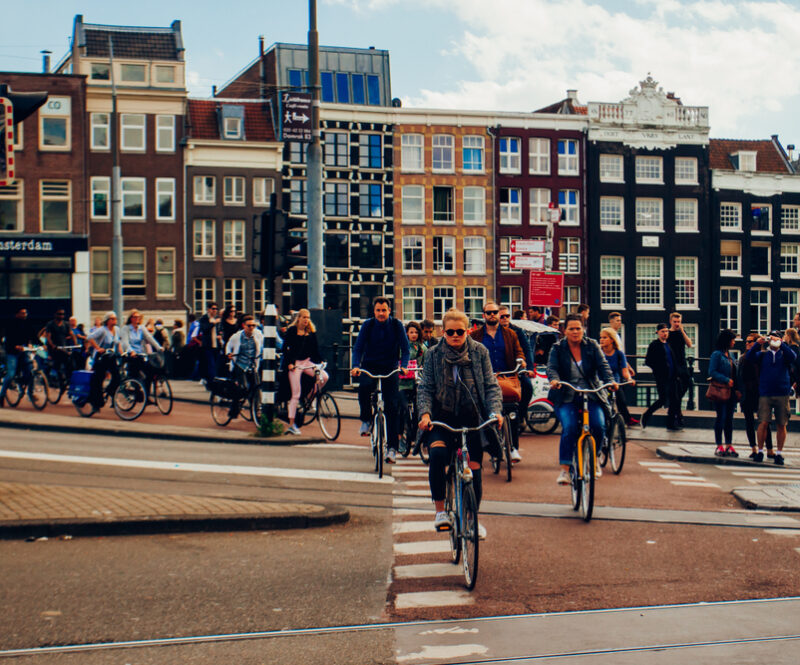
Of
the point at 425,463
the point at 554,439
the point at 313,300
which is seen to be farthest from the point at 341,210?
the point at 425,463

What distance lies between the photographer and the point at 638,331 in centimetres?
5497

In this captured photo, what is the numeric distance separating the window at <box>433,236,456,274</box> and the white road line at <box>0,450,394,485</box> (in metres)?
42.3

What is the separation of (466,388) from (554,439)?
9155mm

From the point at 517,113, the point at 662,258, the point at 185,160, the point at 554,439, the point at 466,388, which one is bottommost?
the point at 554,439

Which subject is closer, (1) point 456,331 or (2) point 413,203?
(1) point 456,331

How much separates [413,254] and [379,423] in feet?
140

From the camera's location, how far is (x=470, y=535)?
6492mm

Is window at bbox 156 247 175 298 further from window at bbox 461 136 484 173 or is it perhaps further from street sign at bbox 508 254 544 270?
street sign at bbox 508 254 544 270

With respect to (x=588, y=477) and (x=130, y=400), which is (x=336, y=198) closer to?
(x=130, y=400)

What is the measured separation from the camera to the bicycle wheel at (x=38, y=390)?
1772cm

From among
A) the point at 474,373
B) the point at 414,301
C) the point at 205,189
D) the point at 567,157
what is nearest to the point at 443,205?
the point at 414,301

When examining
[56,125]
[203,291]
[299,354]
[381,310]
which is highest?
[56,125]

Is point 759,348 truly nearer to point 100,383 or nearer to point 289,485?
point 289,485

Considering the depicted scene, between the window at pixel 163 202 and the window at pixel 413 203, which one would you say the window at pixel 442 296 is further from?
the window at pixel 163 202
